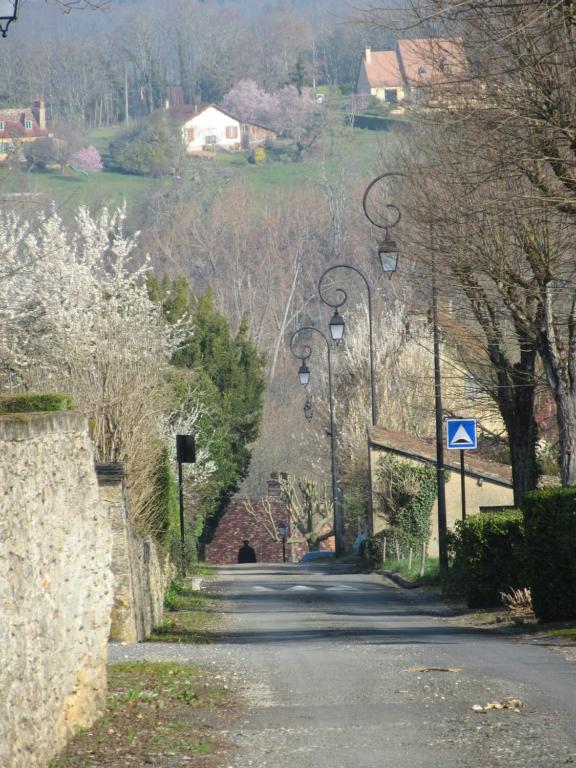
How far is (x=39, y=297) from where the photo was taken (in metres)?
30.0

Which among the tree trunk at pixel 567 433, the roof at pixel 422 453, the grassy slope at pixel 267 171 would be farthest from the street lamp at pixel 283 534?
the grassy slope at pixel 267 171

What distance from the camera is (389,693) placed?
36.7 feet

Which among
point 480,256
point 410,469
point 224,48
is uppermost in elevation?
point 224,48

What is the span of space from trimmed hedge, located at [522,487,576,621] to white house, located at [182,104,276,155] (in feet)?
430

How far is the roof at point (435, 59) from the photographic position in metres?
17.4

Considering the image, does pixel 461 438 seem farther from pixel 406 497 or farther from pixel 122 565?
pixel 406 497

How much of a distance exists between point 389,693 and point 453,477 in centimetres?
2727

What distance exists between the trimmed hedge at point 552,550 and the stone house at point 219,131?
131 m

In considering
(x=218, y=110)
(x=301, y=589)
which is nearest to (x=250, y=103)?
(x=218, y=110)

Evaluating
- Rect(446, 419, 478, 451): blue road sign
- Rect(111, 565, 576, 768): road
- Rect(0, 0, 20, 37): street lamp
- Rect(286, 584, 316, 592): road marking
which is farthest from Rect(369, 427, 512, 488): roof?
Rect(0, 0, 20, 37): street lamp


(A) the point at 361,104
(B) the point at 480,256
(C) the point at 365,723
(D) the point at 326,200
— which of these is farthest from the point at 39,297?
(A) the point at 361,104

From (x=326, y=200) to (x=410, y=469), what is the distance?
7040 centimetres

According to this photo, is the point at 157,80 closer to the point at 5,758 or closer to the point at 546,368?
the point at 546,368

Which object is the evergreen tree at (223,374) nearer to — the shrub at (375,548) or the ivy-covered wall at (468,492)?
the ivy-covered wall at (468,492)
